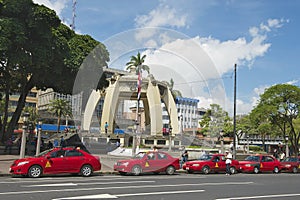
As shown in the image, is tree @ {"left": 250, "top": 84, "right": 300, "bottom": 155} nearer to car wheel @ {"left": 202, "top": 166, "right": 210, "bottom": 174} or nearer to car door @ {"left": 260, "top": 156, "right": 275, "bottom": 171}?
car door @ {"left": 260, "top": 156, "right": 275, "bottom": 171}

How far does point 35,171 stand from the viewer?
15078 mm

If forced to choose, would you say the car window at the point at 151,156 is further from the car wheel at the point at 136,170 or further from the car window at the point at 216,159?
the car window at the point at 216,159

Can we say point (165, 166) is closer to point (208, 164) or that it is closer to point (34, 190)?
point (208, 164)

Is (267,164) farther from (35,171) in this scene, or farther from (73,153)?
(35,171)

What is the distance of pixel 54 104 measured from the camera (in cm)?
7612

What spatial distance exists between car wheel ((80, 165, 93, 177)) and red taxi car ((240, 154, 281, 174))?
39.6 ft

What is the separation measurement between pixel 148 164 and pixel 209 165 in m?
5.24

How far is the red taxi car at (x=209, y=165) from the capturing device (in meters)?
21.2

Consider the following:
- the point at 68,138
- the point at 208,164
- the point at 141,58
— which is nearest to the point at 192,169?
the point at 208,164

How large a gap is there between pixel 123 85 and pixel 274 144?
57.6 m

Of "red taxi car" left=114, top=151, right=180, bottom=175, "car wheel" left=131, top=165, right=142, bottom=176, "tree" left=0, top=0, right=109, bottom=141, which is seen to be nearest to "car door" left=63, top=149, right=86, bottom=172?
A: "red taxi car" left=114, top=151, right=180, bottom=175

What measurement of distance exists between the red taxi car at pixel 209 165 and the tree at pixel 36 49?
13.7 m

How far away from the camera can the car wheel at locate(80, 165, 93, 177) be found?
16344mm

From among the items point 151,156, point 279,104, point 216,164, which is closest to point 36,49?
point 151,156
